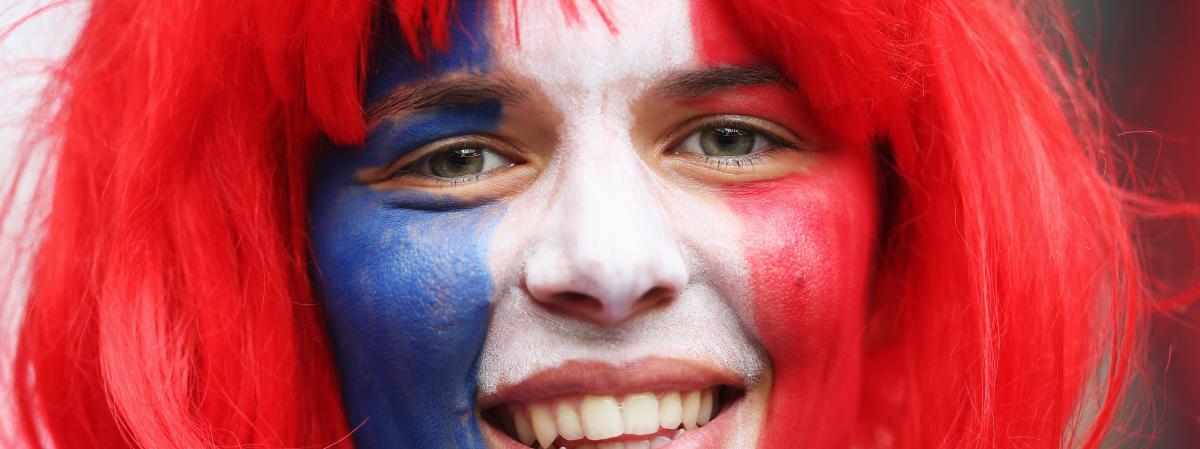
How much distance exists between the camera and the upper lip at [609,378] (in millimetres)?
1290

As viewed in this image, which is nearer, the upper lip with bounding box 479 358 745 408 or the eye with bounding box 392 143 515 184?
the upper lip with bounding box 479 358 745 408

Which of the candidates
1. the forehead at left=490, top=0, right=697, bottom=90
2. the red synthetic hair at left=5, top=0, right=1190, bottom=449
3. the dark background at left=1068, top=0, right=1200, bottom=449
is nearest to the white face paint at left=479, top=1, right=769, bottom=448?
the forehead at left=490, top=0, right=697, bottom=90

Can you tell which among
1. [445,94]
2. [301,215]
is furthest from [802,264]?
[301,215]

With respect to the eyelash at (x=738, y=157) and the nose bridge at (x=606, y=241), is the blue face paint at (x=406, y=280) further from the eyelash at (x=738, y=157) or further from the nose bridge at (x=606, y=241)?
the eyelash at (x=738, y=157)

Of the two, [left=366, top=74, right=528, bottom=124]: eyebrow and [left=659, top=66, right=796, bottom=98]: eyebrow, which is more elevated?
[left=659, top=66, right=796, bottom=98]: eyebrow

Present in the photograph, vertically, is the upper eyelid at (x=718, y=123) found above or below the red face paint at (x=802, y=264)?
A: above

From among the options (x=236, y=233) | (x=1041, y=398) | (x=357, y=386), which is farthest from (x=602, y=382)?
(x=1041, y=398)

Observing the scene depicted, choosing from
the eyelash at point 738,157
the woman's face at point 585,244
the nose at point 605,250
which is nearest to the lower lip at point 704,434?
the woman's face at point 585,244

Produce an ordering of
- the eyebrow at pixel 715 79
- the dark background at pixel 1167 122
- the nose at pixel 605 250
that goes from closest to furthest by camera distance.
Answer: the nose at pixel 605 250
the eyebrow at pixel 715 79
the dark background at pixel 1167 122

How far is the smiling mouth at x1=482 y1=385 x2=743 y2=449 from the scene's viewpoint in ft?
4.33

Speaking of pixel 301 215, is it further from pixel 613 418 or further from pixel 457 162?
pixel 613 418

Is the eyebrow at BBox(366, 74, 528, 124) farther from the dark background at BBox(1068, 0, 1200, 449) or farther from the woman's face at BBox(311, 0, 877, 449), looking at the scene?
the dark background at BBox(1068, 0, 1200, 449)

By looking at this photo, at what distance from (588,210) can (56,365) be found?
30.9 inches

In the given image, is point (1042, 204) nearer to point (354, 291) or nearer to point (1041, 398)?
point (1041, 398)
